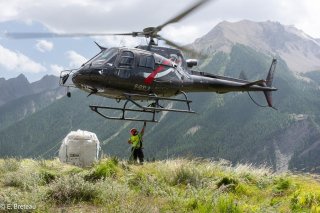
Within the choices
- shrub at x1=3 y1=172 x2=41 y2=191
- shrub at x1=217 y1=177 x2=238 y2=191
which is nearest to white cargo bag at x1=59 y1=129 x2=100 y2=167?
shrub at x1=3 y1=172 x2=41 y2=191

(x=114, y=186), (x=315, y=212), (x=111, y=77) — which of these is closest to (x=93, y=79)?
(x=111, y=77)

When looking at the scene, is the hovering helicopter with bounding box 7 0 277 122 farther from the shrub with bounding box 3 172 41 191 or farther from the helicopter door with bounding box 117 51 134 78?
the shrub with bounding box 3 172 41 191

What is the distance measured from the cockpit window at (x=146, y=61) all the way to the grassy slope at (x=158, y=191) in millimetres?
4845

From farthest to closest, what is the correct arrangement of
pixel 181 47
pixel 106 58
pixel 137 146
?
pixel 137 146 < pixel 181 47 < pixel 106 58

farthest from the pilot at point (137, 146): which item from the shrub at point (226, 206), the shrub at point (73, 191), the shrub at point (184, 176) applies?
the shrub at point (226, 206)

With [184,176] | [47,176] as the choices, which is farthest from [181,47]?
[47,176]

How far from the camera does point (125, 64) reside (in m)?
16.4

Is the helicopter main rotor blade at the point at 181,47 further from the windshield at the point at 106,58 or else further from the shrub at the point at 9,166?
the shrub at the point at 9,166

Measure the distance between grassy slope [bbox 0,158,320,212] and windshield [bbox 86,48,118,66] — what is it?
4.46m

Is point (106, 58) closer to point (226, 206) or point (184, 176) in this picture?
point (184, 176)

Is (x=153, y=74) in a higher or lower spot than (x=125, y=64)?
lower

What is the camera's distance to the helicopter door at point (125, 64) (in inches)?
639

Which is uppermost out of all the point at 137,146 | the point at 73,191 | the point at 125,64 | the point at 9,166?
the point at 125,64

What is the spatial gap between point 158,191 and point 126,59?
25.5ft
